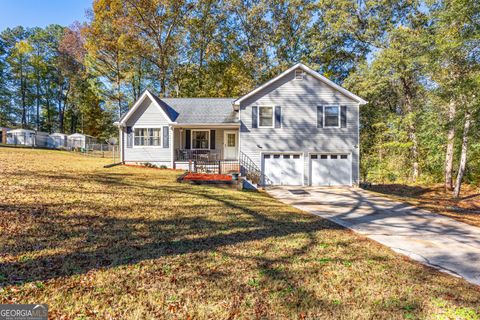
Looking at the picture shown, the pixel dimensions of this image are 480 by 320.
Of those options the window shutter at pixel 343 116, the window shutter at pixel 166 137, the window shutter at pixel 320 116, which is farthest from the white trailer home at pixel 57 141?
the window shutter at pixel 343 116

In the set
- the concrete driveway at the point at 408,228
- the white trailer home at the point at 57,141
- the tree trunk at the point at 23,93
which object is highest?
the tree trunk at the point at 23,93

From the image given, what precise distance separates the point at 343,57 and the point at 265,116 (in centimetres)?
1345

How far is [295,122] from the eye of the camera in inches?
584

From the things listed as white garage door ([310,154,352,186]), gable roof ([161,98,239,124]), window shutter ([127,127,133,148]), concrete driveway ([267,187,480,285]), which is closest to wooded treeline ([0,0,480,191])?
white garage door ([310,154,352,186])

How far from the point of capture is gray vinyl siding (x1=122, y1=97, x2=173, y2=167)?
54.2ft

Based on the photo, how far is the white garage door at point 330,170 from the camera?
14.6m

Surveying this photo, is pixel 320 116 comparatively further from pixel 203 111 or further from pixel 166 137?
pixel 166 137

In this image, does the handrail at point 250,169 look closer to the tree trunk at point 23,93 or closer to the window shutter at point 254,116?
the window shutter at point 254,116

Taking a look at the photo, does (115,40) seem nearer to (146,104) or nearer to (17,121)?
(146,104)

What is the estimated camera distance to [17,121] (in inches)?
1647

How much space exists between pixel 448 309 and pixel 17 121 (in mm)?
56056

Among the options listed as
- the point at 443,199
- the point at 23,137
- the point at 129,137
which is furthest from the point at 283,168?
the point at 23,137

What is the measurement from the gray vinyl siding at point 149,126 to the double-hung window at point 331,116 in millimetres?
9720

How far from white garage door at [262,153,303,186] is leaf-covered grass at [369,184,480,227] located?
461 centimetres
